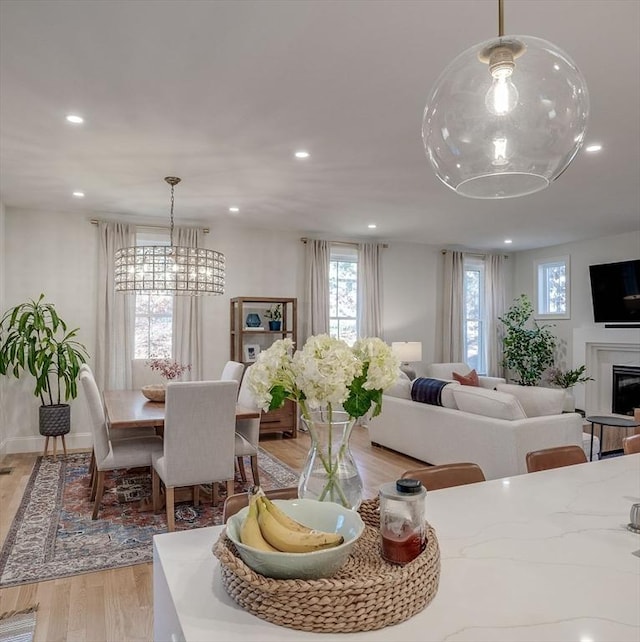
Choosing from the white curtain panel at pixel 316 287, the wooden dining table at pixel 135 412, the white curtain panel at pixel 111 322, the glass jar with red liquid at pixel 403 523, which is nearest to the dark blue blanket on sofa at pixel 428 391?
the wooden dining table at pixel 135 412

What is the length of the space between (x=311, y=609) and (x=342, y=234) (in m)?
6.61

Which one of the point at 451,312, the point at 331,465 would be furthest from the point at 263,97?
the point at 451,312

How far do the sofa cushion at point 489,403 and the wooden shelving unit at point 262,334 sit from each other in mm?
2330

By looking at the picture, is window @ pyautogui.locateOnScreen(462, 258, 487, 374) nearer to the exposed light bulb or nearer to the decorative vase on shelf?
the decorative vase on shelf

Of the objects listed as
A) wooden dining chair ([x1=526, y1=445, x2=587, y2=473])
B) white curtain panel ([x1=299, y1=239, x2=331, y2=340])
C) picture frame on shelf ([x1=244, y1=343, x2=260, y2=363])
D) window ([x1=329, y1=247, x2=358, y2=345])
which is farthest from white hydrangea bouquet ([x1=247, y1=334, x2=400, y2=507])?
window ([x1=329, y1=247, x2=358, y2=345])

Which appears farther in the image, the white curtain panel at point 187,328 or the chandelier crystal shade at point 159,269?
the white curtain panel at point 187,328

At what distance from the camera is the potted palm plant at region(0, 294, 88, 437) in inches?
204

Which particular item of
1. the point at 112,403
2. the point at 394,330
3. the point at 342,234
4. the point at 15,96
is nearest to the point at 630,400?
the point at 394,330

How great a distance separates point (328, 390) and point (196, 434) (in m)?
2.40

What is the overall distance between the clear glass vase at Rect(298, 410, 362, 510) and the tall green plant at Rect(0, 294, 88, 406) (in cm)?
476

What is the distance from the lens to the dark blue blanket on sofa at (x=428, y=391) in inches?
192

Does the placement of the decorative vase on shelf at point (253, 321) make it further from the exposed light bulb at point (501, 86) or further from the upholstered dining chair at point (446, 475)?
the exposed light bulb at point (501, 86)

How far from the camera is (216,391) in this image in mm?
3305

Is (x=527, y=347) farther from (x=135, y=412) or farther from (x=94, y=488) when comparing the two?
(x=94, y=488)
